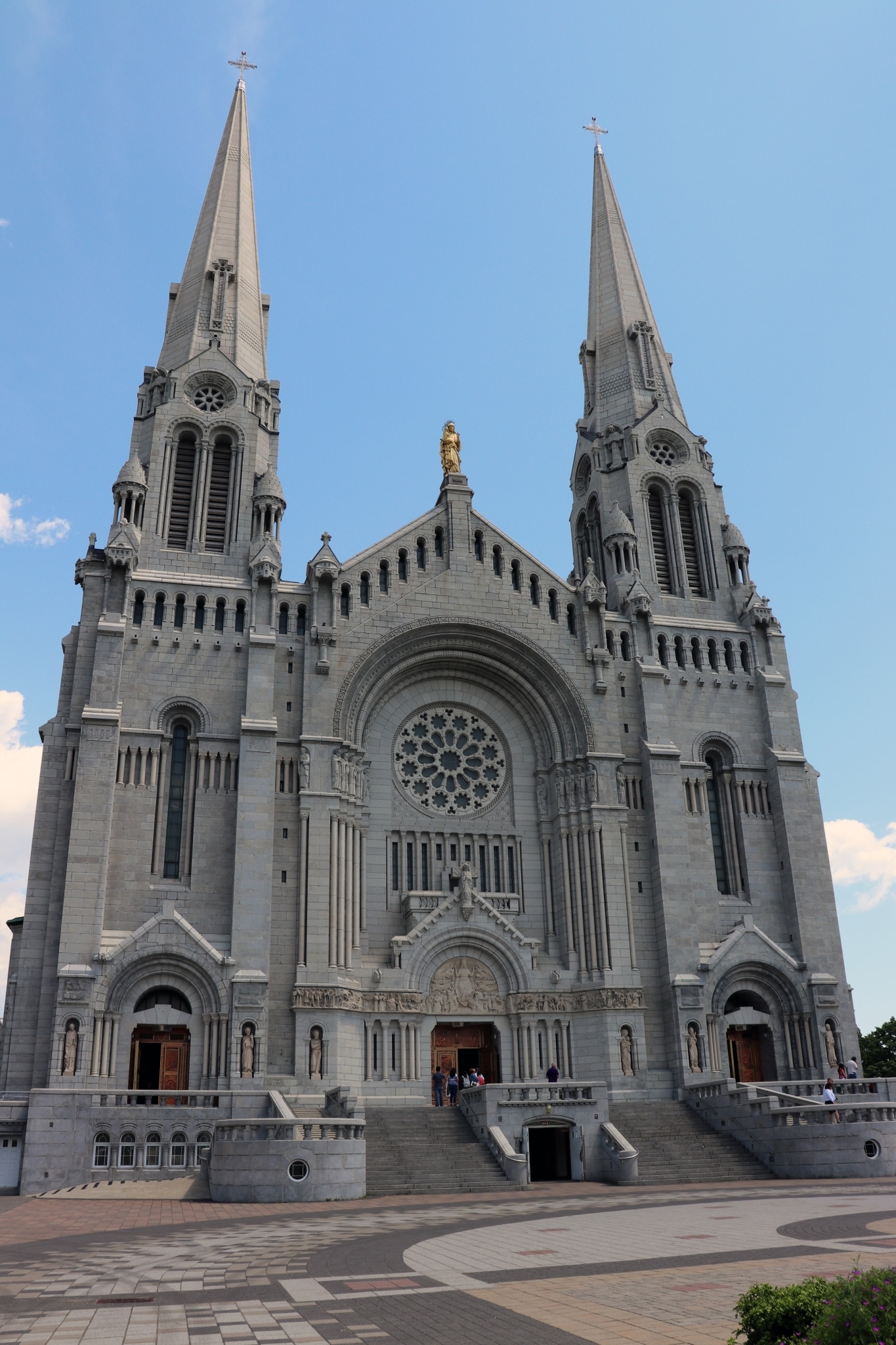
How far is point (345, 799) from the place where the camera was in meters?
37.0

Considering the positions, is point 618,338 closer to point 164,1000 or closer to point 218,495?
point 218,495

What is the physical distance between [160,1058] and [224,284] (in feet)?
105

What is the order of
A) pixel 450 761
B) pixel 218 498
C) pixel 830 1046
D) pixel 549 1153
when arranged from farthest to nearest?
pixel 218 498
pixel 450 761
pixel 830 1046
pixel 549 1153

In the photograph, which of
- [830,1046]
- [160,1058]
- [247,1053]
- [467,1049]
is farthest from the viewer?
[830,1046]

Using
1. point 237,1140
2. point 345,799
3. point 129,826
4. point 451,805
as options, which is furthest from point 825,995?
point 129,826

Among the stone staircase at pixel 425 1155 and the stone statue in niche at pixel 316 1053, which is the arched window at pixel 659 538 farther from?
the stone staircase at pixel 425 1155

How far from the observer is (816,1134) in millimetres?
27469

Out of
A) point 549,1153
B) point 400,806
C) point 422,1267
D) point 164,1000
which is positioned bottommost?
point 422,1267

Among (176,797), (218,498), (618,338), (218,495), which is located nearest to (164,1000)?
(176,797)

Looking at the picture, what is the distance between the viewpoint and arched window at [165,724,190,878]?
35469 mm

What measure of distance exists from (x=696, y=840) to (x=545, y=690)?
802 cm

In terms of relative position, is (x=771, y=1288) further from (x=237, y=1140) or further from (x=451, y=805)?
(x=451, y=805)

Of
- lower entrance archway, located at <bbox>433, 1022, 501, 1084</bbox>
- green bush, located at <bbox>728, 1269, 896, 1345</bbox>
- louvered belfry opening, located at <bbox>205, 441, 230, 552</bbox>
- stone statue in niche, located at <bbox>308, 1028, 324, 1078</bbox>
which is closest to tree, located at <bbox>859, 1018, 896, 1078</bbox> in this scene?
lower entrance archway, located at <bbox>433, 1022, 501, 1084</bbox>

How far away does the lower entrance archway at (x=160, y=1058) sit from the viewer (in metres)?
32.9
